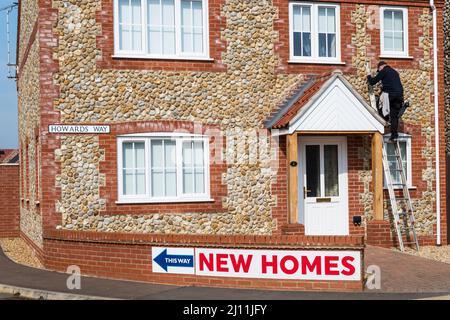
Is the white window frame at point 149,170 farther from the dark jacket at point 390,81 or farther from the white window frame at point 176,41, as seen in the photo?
the dark jacket at point 390,81

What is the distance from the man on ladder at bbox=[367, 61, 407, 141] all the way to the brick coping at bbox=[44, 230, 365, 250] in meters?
6.10

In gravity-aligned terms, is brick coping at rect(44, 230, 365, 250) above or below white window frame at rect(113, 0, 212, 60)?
below

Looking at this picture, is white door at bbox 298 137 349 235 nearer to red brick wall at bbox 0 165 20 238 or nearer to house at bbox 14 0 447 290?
house at bbox 14 0 447 290

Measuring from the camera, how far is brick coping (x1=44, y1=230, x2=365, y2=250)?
11.5 m

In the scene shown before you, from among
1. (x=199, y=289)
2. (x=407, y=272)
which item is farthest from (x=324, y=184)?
(x=199, y=289)

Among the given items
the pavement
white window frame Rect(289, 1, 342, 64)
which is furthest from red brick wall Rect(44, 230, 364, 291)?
white window frame Rect(289, 1, 342, 64)

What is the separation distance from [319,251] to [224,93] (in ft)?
Answer: 20.0

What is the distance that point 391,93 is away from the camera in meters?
16.8

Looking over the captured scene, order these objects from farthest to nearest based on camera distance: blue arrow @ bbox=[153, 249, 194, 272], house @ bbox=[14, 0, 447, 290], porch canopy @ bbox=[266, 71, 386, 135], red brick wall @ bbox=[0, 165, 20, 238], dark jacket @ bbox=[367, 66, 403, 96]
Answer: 1. red brick wall @ bbox=[0, 165, 20, 238]
2. dark jacket @ bbox=[367, 66, 403, 96]
3. porch canopy @ bbox=[266, 71, 386, 135]
4. house @ bbox=[14, 0, 447, 290]
5. blue arrow @ bbox=[153, 249, 194, 272]

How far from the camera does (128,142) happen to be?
1595 cm

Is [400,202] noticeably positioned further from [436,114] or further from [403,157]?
[436,114]
